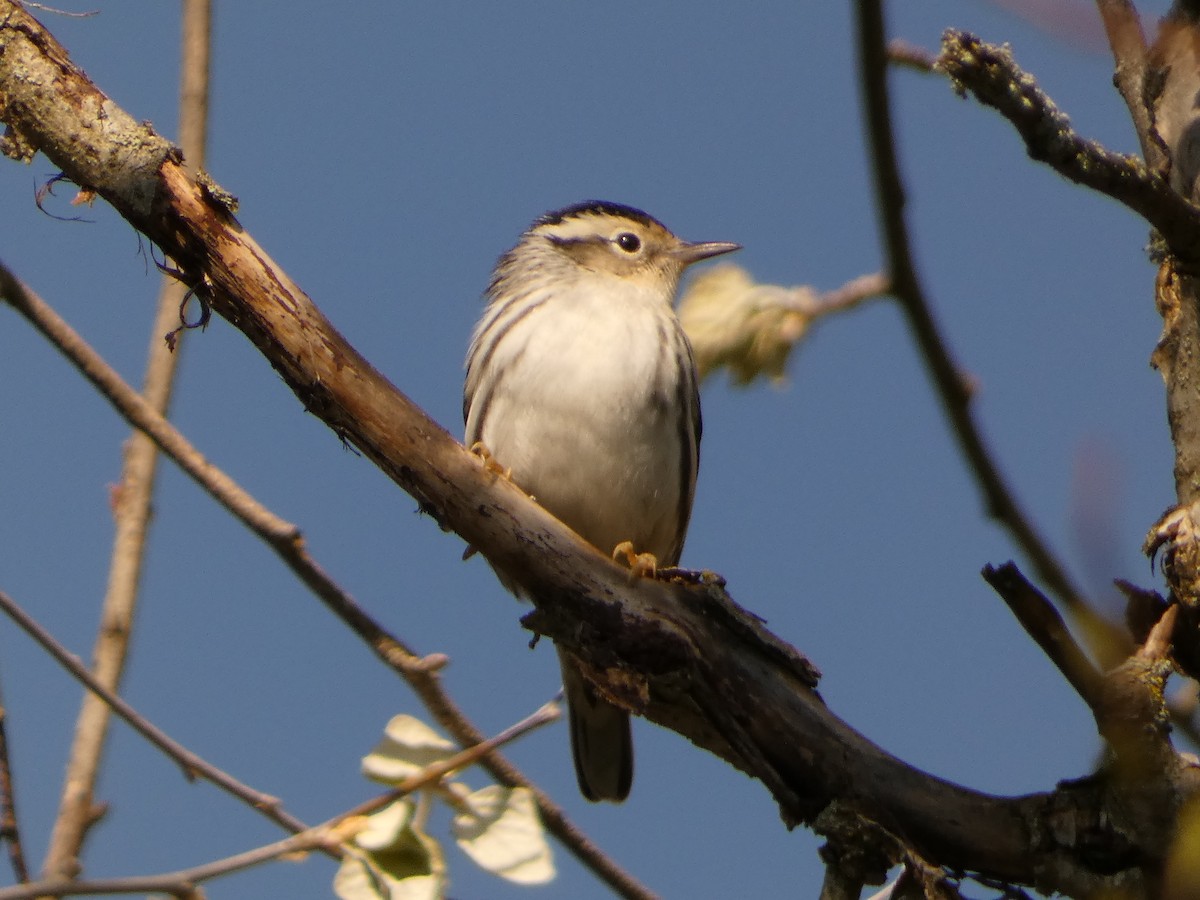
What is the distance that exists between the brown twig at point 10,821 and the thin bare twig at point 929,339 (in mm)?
2453

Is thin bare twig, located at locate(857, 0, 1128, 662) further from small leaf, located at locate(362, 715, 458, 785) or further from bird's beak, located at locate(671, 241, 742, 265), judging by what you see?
bird's beak, located at locate(671, 241, 742, 265)

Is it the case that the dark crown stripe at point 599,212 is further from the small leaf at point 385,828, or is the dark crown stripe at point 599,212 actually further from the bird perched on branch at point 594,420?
the small leaf at point 385,828

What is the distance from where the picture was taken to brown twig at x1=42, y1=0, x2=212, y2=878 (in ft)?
14.2

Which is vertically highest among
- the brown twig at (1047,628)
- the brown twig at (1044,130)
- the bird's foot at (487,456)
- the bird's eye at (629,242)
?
the bird's eye at (629,242)

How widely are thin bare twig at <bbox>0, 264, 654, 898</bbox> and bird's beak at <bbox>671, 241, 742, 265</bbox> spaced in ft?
11.1

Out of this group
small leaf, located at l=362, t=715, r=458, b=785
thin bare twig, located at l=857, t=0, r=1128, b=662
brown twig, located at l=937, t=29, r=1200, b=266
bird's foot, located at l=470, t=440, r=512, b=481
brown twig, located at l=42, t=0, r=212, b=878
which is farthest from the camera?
bird's foot, located at l=470, t=440, r=512, b=481

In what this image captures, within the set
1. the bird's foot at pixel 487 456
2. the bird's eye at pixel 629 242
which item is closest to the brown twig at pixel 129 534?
the bird's foot at pixel 487 456

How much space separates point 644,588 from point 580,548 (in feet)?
0.71

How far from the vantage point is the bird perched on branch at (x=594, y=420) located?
577cm

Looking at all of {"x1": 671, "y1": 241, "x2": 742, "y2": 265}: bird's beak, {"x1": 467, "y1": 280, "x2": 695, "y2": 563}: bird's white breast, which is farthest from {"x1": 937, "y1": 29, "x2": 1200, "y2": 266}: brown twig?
{"x1": 671, "y1": 241, "x2": 742, "y2": 265}: bird's beak

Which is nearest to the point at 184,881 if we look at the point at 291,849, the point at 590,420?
the point at 291,849

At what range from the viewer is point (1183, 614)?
3.63m

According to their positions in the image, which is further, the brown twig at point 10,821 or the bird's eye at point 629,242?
the bird's eye at point 629,242

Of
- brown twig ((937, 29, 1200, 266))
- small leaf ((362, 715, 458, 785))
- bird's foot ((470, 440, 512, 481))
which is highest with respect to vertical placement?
bird's foot ((470, 440, 512, 481))
